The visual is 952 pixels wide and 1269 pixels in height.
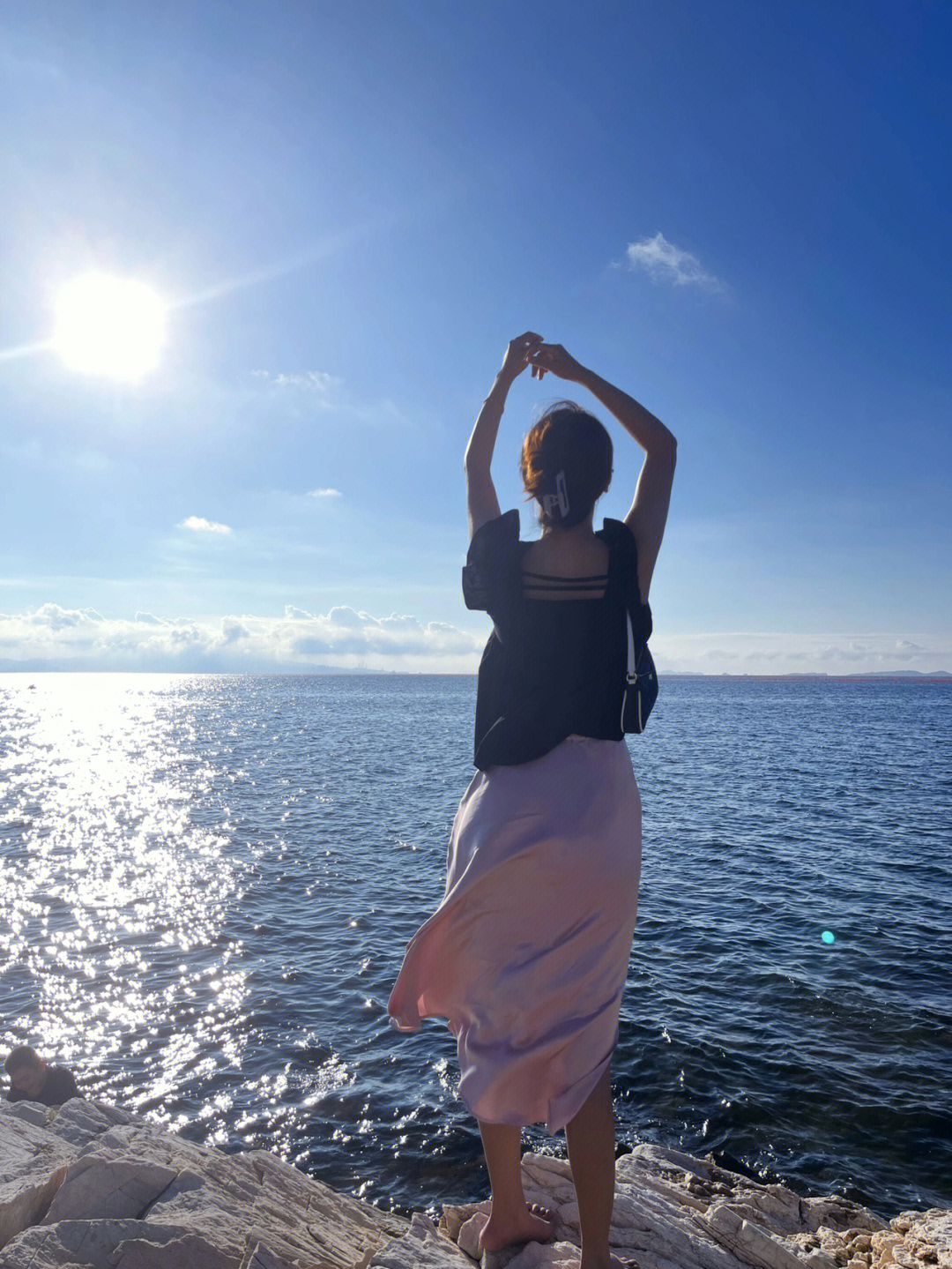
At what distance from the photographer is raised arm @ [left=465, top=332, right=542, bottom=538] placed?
120 inches

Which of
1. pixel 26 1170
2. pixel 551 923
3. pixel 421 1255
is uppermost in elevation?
pixel 551 923

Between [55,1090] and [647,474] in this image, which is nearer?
[647,474]

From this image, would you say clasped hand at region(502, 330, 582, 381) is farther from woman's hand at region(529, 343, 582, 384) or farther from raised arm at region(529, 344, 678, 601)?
raised arm at region(529, 344, 678, 601)

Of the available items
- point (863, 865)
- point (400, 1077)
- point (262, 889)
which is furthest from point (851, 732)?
point (400, 1077)

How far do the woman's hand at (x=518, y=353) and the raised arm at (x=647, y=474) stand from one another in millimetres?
316

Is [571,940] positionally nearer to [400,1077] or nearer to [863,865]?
[400,1077]

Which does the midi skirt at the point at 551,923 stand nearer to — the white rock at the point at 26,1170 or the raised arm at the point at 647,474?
the raised arm at the point at 647,474

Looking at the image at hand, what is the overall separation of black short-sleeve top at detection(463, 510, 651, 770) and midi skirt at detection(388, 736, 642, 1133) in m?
0.09

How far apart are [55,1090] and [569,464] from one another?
916 centimetres

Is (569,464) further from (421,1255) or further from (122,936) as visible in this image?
(122,936)

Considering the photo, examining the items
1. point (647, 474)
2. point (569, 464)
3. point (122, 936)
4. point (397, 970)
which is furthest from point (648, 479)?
point (122, 936)

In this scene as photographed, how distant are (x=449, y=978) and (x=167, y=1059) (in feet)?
26.0

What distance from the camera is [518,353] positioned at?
3260 millimetres

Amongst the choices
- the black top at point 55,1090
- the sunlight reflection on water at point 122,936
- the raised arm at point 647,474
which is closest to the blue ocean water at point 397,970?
the sunlight reflection on water at point 122,936
